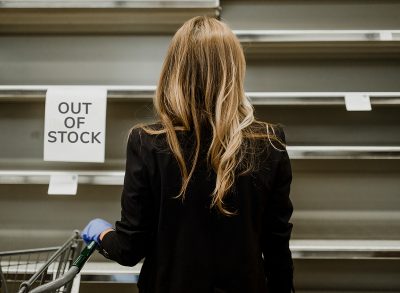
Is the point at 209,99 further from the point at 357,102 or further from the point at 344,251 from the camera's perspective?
the point at 344,251

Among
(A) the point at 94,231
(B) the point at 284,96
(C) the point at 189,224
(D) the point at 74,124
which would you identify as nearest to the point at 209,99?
(C) the point at 189,224

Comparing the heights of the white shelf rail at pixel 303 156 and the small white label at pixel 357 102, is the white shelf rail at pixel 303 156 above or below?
below

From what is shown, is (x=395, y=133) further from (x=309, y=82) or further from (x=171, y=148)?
(x=171, y=148)

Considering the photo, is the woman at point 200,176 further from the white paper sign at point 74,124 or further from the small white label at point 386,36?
the small white label at point 386,36

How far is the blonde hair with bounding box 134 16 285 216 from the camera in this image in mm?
992

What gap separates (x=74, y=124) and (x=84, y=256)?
752mm

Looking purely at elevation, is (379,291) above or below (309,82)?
below

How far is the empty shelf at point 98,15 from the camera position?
1.70 m

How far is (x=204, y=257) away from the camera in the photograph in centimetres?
101

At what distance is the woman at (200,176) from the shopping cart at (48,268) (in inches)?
4.4

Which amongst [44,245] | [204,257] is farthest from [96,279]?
[204,257]

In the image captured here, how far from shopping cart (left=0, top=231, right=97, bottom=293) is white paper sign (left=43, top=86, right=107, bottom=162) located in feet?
1.35

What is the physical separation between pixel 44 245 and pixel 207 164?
4.27ft

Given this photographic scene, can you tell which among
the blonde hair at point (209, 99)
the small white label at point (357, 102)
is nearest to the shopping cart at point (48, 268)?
the blonde hair at point (209, 99)
